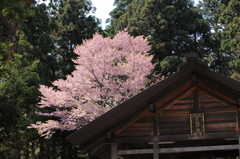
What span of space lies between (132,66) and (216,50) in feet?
35.3

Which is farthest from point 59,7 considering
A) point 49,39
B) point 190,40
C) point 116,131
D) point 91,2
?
point 116,131

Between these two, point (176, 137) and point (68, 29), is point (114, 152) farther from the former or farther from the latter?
point (68, 29)

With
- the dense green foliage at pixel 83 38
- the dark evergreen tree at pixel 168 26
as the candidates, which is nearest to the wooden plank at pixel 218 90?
the dense green foliage at pixel 83 38

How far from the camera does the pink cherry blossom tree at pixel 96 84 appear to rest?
1439cm

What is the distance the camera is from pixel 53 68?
20.6 metres

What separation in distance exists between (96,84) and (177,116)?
9.81 metres

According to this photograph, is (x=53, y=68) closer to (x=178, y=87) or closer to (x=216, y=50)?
(x=216, y=50)

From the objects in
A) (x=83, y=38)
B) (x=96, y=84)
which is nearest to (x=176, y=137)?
(x=96, y=84)

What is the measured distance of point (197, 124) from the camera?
5.02 m

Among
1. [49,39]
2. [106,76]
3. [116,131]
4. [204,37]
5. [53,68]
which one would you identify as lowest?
[116,131]

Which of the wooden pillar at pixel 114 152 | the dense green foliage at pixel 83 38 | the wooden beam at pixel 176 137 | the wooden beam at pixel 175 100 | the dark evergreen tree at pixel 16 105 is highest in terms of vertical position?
the dense green foliage at pixel 83 38

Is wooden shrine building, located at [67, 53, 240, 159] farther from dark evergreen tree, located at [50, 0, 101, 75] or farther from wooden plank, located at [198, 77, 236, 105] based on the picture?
dark evergreen tree, located at [50, 0, 101, 75]

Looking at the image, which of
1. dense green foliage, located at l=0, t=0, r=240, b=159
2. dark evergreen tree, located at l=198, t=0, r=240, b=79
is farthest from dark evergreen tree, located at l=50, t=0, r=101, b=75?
dark evergreen tree, located at l=198, t=0, r=240, b=79

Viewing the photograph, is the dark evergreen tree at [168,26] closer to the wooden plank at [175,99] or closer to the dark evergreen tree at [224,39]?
the dark evergreen tree at [224,39]
